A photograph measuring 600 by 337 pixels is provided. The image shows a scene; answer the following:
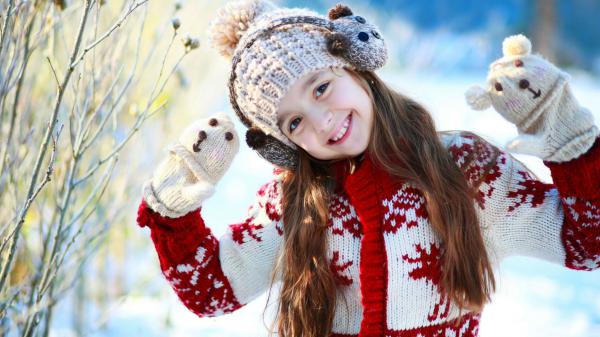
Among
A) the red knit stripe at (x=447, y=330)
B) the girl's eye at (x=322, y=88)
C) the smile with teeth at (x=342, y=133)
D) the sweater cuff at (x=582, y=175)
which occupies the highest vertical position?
the girl's eye at (x=322, y=88)

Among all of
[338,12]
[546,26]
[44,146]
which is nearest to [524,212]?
[338,12]

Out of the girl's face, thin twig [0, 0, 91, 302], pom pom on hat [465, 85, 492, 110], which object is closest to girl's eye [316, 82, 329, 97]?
the girl's face

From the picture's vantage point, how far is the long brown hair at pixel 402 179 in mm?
1575

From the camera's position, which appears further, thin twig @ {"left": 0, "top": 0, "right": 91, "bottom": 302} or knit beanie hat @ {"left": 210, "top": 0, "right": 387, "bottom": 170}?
knit beanie hat @ {"left": 210, "top": 0, "right": 387, "bottom": 170}

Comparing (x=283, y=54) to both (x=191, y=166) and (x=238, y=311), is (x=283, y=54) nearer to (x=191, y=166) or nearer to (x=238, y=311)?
(x=191, y=166)

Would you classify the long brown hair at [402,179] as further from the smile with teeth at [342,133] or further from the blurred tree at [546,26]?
the blurred tree at [546,26]

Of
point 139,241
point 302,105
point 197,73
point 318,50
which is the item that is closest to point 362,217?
point 302,105

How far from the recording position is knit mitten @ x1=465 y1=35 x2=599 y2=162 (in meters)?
1.49

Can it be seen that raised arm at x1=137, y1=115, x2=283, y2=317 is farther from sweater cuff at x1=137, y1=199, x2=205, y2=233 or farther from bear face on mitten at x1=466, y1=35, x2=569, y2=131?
bear face on mitten at x1=466, y1=35, x2=569, y2=131

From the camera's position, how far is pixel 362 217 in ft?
5.33

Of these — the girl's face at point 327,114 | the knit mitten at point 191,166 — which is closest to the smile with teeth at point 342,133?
the girl's face at point 327,114

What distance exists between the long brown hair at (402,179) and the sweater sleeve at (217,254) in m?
0.06

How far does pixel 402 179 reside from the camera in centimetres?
162

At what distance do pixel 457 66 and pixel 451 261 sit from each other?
7842 millimetres
